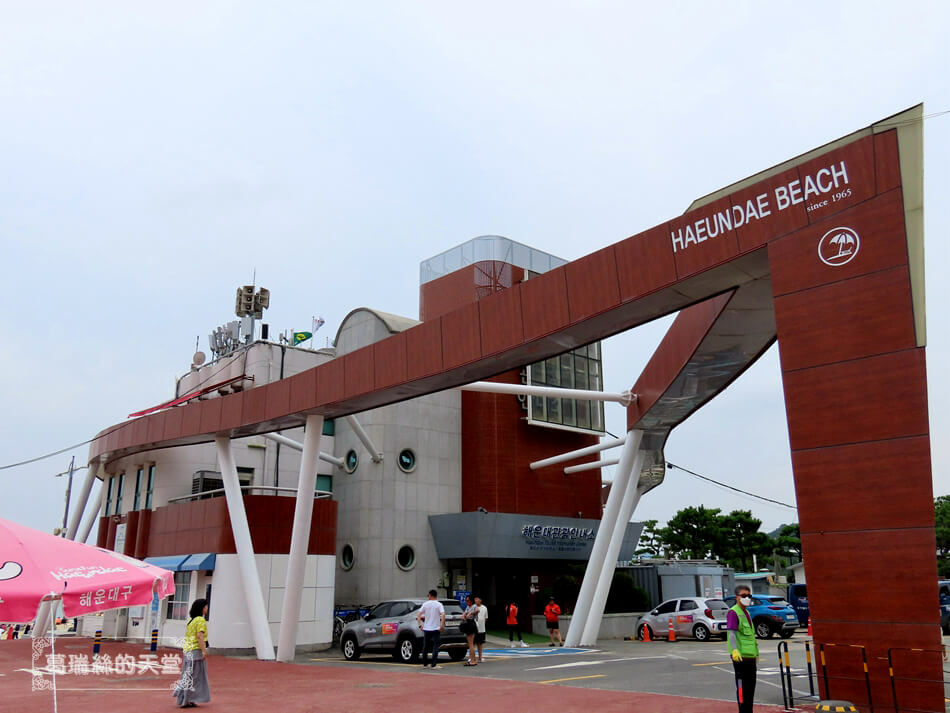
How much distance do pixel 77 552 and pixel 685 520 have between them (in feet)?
189

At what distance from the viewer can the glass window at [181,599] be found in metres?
25.2

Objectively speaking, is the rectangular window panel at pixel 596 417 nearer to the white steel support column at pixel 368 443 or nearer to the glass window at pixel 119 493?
the white steel support column at pixel 368 443

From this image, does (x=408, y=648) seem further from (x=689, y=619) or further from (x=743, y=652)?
(x=743, y=652)

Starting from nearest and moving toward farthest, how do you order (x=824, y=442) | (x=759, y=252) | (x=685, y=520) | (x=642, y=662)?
(x=824, y=442) → (x=759, y=252) → (x=642, y=662) → (x=685, y=520)

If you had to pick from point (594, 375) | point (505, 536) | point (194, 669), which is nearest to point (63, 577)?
point (194, 669)

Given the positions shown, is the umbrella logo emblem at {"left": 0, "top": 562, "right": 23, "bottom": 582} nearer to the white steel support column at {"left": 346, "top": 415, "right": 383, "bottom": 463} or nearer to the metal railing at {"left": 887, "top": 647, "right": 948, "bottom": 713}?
the metal railing at {"left": 887, "top": 647, "right": 948, "bottom": 713}

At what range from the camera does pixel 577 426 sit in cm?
3469

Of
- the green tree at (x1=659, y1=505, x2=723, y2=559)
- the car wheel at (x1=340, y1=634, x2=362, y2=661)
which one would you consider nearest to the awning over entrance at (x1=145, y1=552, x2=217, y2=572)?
the car wheel at (x1=340, y1=634, x2=362, y2=661)

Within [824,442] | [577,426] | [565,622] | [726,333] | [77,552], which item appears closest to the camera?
[77,552]

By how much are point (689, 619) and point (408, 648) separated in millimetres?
11758

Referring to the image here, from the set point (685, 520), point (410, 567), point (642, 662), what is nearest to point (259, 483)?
point (410, 567)

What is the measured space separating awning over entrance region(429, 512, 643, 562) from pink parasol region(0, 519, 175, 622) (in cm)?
2197

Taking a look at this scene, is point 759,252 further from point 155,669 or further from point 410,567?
point 410,567

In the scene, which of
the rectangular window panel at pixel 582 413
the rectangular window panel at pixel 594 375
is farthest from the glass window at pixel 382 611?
the rectangular window panel at pixel 594 375
